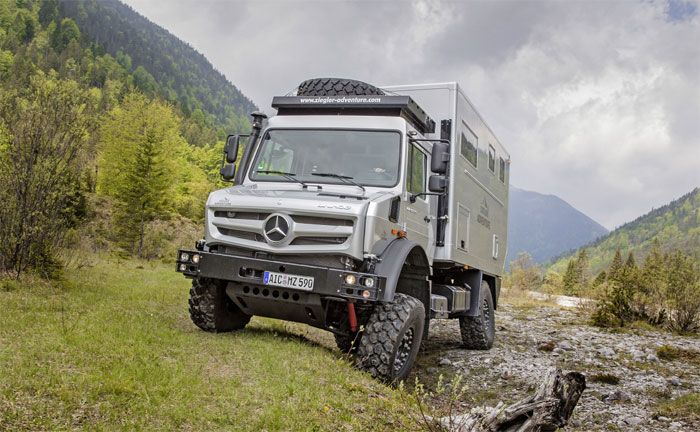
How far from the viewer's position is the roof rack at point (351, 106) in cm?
768

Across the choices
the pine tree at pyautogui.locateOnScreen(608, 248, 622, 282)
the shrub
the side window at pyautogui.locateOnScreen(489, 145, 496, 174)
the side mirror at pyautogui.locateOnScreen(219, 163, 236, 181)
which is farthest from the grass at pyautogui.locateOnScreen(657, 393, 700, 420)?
the pine tree at pyautogui.locateOnScreen(608, 248, 622, 282)

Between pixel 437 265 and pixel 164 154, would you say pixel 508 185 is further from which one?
pixel 164 154

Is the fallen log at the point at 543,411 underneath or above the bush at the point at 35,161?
underneath

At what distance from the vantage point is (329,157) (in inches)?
300

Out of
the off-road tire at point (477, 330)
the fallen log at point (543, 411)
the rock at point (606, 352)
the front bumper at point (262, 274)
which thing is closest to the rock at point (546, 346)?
the rock at point (606, 352)

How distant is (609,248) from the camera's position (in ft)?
650

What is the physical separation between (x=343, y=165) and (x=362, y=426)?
12.0 ft

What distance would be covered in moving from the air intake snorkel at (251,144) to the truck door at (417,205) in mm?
Answer: 2130

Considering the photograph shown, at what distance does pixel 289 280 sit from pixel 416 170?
253cm

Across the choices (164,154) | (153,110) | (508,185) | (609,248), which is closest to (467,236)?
(508,185)

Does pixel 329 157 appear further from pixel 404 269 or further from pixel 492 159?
pixel 492 159

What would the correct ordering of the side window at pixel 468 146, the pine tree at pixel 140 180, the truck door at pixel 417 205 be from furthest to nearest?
the pine tree at pixel 140 180 < the side window at pixel 468 146 < the truck door at pixel 417 205

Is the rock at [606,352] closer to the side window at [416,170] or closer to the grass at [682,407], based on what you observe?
the grass at [682,407]

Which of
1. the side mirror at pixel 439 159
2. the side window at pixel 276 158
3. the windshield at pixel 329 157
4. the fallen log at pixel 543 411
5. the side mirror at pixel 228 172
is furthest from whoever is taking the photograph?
the side mirror at pixel 228 172
